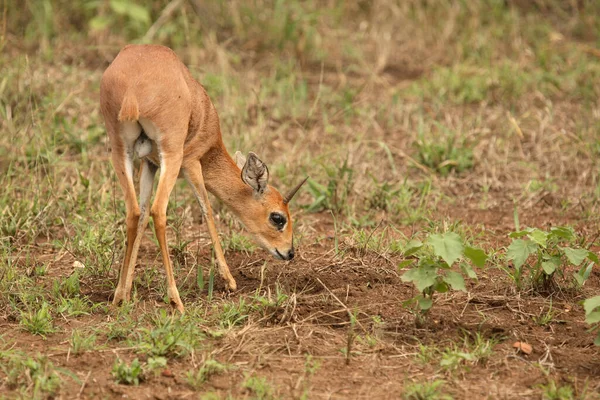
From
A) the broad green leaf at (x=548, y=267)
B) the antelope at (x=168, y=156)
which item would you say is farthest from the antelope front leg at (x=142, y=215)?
the broad green leaf at (x=548, y=267)

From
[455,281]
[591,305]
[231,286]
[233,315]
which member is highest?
[591,305]

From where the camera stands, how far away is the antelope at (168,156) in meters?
4.70

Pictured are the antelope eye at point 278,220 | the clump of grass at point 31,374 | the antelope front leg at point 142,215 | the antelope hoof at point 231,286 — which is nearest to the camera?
the clump of grass at point 31,374

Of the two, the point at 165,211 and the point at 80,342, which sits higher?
the point at 165,211

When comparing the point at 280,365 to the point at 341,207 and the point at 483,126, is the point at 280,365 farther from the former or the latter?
the point at 483,126

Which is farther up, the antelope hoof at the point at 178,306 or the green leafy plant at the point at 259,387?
the green leafy plant at the point at 259,387

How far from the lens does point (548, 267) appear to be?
467 cm

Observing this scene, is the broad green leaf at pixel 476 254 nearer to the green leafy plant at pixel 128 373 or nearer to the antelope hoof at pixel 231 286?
the antelope hoof at pixel 231 286

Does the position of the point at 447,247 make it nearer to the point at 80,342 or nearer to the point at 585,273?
the point at 585,273

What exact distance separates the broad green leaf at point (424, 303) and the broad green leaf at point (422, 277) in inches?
4.1

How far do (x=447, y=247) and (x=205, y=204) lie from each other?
5.45 ft

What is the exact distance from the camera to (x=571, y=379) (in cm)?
400

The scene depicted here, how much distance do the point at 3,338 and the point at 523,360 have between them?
2.46 meters

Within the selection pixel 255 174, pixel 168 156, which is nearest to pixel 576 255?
pixel 255 174
